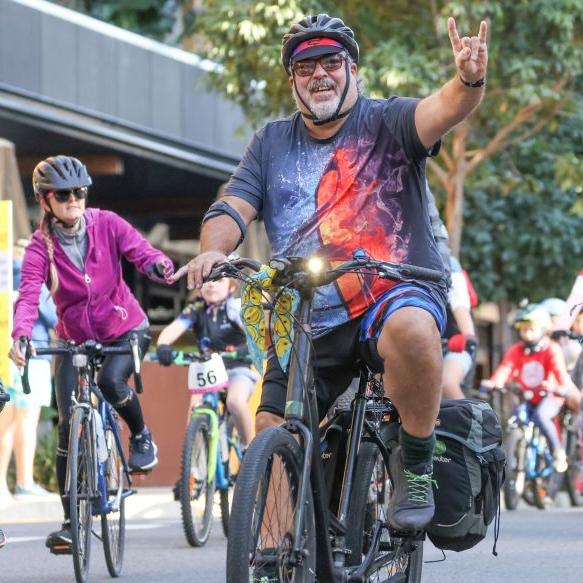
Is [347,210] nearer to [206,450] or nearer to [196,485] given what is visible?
[196,485]

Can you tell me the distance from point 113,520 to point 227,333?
294 centimetres

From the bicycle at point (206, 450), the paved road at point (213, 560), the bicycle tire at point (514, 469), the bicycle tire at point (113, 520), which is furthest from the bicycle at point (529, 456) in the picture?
the bicycle tire at point (113, 520)

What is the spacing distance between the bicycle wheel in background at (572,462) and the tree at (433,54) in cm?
329

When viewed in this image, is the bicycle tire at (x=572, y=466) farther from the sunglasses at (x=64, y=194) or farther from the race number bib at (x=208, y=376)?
the sunglasses at (x=64, y=194)

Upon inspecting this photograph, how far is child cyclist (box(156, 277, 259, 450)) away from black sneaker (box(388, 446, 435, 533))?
5555mm

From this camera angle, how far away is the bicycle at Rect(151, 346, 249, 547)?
10430 millimetres

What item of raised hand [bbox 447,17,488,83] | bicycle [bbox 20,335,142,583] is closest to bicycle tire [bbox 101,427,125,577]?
bicycle [bbox 20,335,142,583]

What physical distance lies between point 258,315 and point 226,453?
18.3 ft

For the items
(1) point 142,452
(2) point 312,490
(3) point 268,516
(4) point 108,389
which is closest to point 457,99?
(2) point 312,490

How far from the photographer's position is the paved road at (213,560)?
328 inches

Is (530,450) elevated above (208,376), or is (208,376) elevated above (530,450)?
(208,376)

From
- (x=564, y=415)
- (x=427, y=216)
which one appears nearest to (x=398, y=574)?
(x=427, y=216)

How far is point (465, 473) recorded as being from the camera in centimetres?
603

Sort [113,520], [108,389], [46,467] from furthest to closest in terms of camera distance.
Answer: [46,467]
[108,389]
[113,520]
